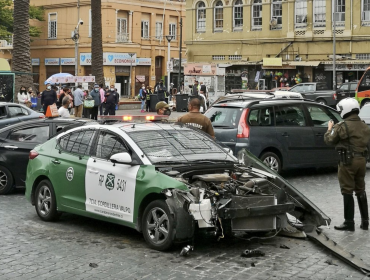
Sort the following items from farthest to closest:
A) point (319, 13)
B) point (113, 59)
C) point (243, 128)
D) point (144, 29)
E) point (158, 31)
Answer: point (158, 31), point (144, 29), point (113, 59), point (319, 13), point (243, 128)

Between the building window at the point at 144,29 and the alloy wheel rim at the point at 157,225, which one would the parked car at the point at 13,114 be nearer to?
the alloy wheel rim at the point at 157,225

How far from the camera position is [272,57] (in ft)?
161

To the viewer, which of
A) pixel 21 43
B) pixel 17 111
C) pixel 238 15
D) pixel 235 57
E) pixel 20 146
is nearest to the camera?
pixel 20 146

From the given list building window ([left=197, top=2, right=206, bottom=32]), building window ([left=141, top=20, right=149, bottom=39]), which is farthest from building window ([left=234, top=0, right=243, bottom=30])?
building window ([left=141, top=20, right=149, bottom=39])

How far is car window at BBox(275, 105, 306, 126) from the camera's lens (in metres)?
14.3

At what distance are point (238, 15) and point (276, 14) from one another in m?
3.41

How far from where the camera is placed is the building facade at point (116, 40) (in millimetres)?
58406

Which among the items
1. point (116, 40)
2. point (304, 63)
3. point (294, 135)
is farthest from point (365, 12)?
point (294, 135)

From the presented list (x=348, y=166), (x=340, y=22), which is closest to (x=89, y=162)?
(x=348, y=166)

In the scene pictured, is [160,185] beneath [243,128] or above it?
beneath

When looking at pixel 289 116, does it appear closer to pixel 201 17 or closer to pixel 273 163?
pixel 273 163

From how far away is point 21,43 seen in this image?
30.4 metres

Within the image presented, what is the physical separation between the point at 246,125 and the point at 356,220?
→ 4.12 metres

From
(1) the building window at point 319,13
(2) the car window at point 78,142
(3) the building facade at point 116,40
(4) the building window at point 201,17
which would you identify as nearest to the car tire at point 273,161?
(2) the car window at point 78,142
